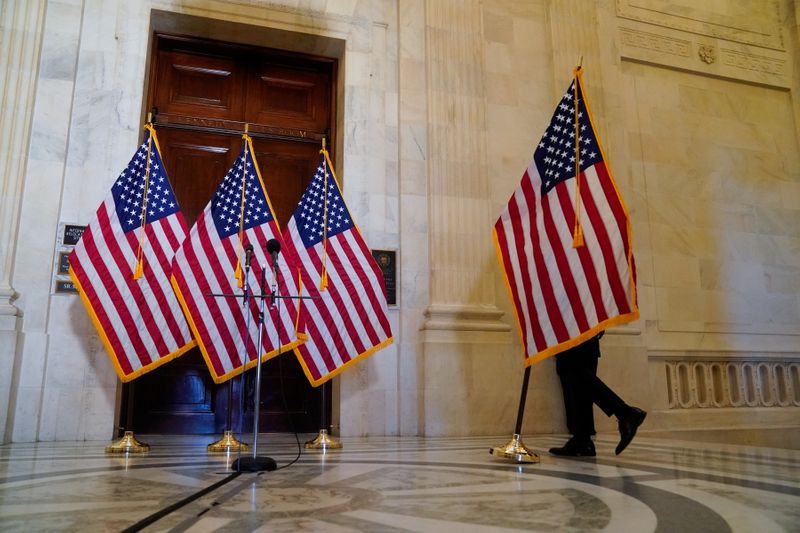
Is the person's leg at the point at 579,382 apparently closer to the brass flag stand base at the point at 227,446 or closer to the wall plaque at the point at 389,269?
the brass flag stand base at the point at 227,446

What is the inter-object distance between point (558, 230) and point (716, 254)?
5363 mm

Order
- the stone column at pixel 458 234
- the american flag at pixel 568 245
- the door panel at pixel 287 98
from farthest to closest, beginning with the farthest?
the door panel at pixel 287 98
the stone column at pixel 458 234
the american flag at pixel 568 245

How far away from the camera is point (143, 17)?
7.09m

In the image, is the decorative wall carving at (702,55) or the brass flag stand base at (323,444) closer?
the brass flag stand base at (323,444)

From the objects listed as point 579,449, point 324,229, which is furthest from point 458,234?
point 579,449

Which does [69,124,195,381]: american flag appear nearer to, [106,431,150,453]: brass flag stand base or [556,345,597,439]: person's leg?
[106,431,150,453]: brass flag stand base

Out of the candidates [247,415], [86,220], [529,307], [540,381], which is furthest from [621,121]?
[86,220]

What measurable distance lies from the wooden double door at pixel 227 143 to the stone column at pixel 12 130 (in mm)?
1289

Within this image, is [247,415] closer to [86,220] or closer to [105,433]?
[105,433]

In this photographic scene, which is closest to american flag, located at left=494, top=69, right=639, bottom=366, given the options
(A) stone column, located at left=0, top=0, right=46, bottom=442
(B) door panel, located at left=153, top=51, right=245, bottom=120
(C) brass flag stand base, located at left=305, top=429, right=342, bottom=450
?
(C) brass flag stand base, located at left=305, top=429, right=342, bottom=450

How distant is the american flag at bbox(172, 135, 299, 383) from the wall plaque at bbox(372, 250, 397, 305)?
5.29ft

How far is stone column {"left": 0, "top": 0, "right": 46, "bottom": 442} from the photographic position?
5.76m

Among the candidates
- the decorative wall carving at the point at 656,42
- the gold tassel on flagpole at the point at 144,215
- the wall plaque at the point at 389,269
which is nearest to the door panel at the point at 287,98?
the wall plaque at the point at 389,269

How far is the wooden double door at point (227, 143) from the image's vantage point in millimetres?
6949
